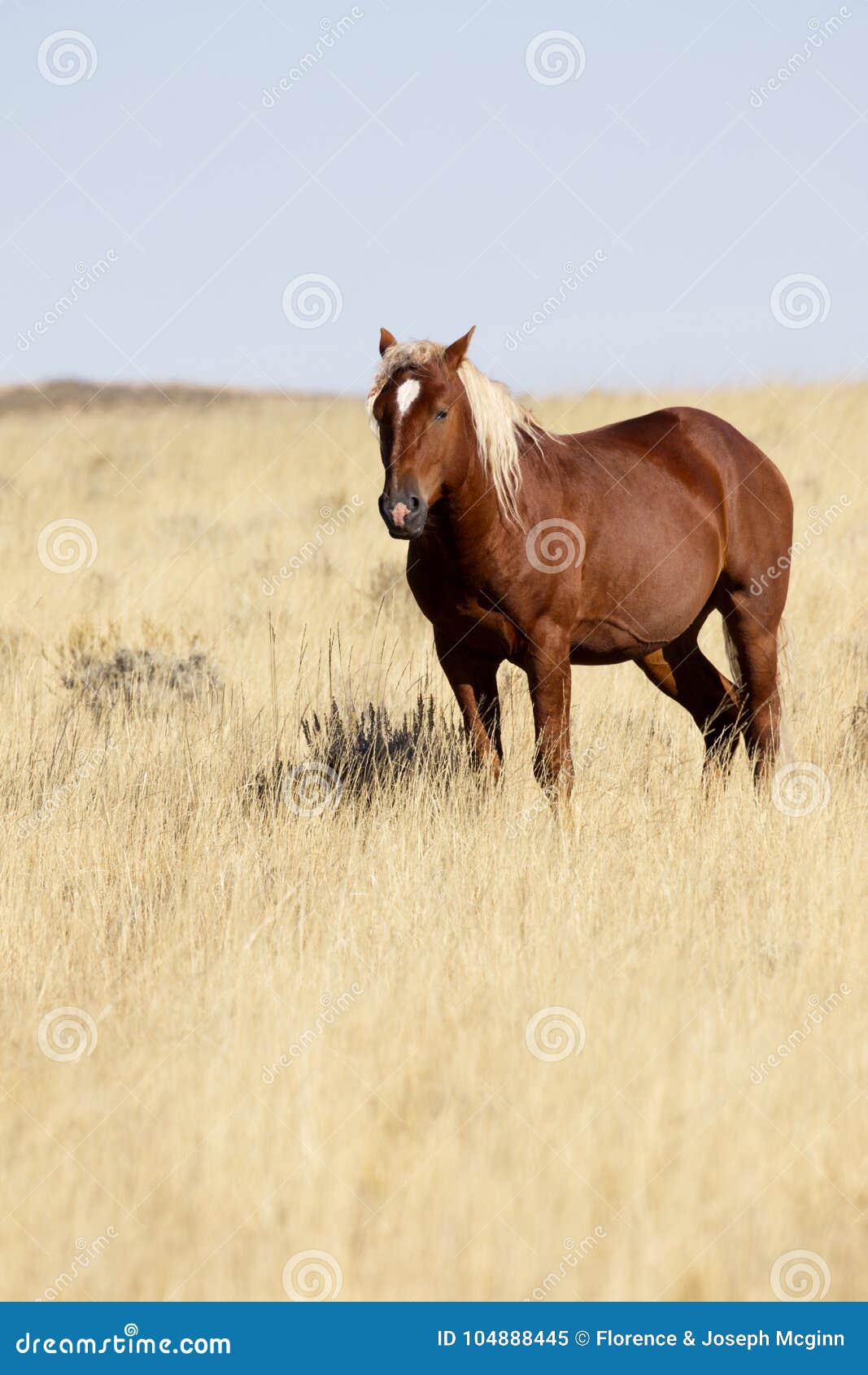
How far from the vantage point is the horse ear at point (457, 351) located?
15.7 ft

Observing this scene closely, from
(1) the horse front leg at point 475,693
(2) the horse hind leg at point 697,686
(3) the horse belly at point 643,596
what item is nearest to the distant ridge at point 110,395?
(2) the horse hind leg at point 697,686

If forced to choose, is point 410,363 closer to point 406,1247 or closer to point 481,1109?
point 481,1109

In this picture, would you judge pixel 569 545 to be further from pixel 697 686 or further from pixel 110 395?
pixel 110 395

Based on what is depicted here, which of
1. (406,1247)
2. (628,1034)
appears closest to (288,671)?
(628,1034)

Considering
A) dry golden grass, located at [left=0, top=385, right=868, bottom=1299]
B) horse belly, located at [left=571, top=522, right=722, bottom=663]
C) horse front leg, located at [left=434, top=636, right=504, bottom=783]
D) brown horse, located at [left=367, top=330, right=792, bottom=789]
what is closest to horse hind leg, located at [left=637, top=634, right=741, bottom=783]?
brown horse, located at [left=367, top=330, right=792, bottom=789]

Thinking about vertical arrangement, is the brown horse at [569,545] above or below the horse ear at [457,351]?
below

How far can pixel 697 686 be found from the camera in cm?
666

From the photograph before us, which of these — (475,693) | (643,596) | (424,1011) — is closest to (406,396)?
(475,693)

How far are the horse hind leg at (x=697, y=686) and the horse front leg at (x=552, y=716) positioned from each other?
141 cm

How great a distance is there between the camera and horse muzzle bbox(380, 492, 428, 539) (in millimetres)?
4445

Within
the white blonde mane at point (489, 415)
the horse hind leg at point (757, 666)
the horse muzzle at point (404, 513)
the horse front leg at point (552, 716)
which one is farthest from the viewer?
the horse hind leg at point (757, 666)

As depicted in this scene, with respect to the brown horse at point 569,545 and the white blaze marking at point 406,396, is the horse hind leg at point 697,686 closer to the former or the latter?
the brown horse at point 569,545

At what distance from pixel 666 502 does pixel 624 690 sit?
84.0 inches

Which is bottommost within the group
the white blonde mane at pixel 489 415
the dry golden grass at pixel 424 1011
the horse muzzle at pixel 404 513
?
the dry golden grass at pixel 424 1011
